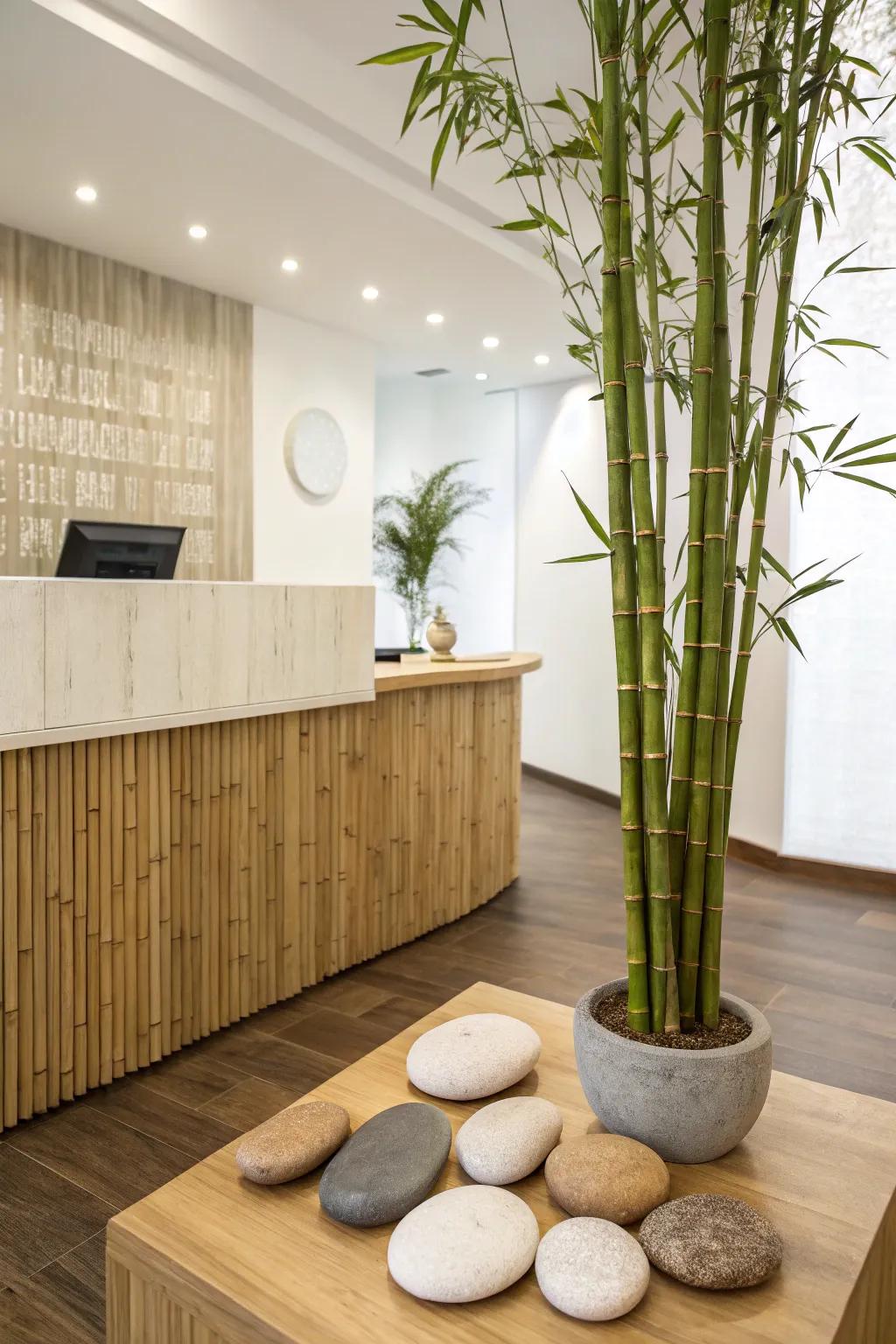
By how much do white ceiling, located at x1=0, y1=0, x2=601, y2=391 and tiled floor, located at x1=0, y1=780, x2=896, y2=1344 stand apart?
9.98 feet

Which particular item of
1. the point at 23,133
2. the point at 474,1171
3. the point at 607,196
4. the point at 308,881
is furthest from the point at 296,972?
the point at 23,133

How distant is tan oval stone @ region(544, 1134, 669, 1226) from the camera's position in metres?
1.03

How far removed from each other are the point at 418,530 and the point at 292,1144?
6588 millimetres

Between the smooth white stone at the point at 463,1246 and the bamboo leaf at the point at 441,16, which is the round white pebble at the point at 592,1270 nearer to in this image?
the smooth white stone at the point at 463,1246

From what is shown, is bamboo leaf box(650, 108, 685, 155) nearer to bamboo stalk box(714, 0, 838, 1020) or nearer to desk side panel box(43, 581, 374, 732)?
bamboo stalk box(714, 0, 838, 1020)

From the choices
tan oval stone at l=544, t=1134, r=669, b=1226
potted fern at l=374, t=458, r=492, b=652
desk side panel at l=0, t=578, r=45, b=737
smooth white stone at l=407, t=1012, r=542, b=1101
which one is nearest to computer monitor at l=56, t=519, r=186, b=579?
desk side panel at l=0, t=578, r=45, b=737

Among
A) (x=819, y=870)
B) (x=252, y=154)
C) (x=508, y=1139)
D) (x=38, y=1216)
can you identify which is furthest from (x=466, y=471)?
(x=508, y=1139)

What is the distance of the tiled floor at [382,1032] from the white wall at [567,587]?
1.93 m

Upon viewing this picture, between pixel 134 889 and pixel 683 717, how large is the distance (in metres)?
1.69

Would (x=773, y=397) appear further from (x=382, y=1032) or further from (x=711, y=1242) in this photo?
(x=382, y=1032)

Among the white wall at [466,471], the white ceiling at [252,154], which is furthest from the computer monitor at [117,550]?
the white wall at [466,471]

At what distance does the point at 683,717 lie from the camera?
3.90 ft

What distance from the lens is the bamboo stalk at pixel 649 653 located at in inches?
44.4

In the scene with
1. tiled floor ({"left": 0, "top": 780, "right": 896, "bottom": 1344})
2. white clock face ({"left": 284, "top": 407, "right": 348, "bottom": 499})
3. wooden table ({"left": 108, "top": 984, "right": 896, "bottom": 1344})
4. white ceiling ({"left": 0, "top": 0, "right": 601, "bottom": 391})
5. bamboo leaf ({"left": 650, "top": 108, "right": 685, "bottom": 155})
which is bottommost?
tiled floor ({"left": 0, "top": 780, "right": 896, "bottom": 1344})
